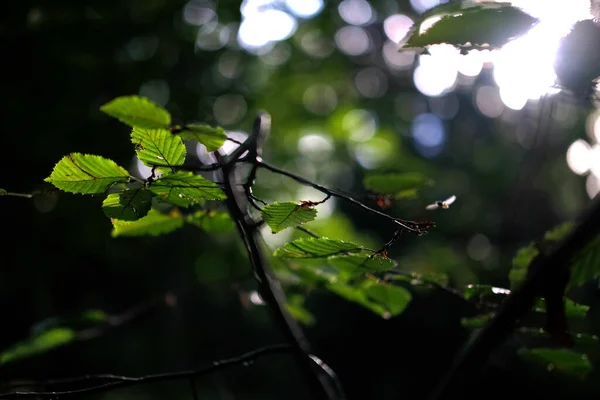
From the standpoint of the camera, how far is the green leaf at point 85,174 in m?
0.43

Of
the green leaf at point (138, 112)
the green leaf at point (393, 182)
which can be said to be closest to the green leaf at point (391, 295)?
the green leaf at point (393, 182)

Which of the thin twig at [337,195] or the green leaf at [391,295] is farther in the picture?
the green leaf at [391,295]

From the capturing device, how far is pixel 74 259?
150cm

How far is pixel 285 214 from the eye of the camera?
0.45 m

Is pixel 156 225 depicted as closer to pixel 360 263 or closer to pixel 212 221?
pixel 212 221

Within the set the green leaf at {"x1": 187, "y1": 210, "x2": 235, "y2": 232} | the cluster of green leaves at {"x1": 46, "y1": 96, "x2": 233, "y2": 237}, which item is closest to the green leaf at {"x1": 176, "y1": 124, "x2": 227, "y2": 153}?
the cluster of green leaves at {"x1": 46, "y1": 96, "x2": 233, "y2": 237}

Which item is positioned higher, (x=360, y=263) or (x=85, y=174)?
(x=85, y=174)

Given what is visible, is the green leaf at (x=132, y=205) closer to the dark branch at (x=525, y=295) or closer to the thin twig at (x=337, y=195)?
the thin twig at (x=337, y=195)

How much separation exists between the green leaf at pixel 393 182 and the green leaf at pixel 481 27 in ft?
0.81

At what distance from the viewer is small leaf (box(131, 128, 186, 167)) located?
418 millimetres

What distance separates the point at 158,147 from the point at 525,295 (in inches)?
12.4

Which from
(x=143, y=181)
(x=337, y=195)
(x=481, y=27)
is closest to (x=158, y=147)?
(x=143, y=181)

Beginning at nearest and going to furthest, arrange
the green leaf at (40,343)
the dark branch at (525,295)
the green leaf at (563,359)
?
the dark branch at (525,295)
the green leaf at (563,359)
the green leaf at (40,343)

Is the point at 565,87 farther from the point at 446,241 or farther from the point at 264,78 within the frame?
the point at 446,241
